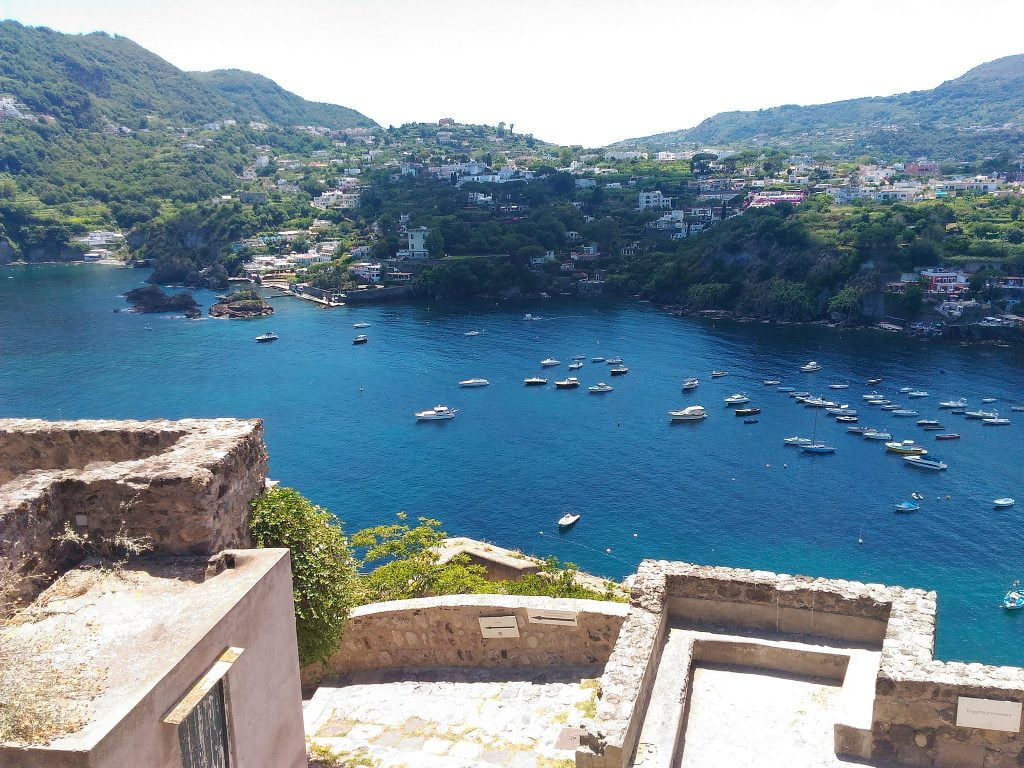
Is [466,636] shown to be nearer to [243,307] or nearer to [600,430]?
[600,430]

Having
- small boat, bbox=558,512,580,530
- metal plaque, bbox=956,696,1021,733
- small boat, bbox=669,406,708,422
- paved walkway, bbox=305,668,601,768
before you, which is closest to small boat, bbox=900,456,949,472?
small boat, bbox=669,406,708,422

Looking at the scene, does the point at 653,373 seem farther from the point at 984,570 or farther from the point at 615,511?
the point at 984,570

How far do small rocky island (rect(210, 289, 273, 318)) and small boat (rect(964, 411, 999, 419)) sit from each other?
83339 mm

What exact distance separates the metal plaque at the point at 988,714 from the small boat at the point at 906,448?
54.5 m

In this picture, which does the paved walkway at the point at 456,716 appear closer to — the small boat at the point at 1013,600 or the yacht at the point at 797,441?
the small boat at the point at 1013,600

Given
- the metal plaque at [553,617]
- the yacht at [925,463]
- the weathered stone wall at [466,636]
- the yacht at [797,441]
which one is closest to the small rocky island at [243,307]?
the yacht at [797,441]

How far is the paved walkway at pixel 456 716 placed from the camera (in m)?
9.20

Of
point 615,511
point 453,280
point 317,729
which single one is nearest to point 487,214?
point 453,280

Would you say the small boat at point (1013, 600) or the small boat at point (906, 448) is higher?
the small boat at point (906, 448)

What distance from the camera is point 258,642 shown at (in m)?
7.73

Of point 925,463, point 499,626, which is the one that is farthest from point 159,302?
point 499,626

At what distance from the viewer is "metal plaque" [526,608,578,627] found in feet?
35.5

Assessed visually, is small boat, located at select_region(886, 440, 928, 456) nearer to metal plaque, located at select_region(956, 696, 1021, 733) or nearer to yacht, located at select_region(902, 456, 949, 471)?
yacht, located at select_region(902, 456, 949, 471)

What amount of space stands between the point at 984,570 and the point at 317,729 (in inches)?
1665
